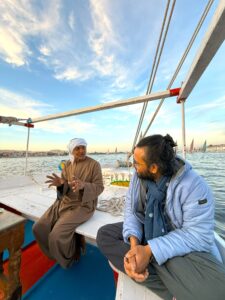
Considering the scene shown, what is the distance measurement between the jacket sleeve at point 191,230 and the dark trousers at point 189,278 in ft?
0.12

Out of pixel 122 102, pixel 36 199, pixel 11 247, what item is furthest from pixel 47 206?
pixel 122 102

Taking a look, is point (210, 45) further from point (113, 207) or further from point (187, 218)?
point (113, 207)

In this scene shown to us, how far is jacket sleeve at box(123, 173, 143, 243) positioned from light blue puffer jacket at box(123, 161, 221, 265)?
0.18m

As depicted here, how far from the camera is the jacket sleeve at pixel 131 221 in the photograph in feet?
3.15

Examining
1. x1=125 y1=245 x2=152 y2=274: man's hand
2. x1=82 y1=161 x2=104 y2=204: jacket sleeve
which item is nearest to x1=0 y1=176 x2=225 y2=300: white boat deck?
x1=125 y1=245 x2=152 y2=274: man's hand

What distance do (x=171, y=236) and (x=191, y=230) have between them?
0.10 metres

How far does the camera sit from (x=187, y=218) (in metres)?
0.81

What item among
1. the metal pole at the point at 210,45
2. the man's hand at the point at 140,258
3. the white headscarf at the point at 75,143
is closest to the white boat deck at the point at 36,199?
the man's hand at the point at 140,258

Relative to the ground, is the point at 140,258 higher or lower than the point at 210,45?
lower

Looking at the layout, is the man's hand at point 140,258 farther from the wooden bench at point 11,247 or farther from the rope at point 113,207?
the rope at point 113,207

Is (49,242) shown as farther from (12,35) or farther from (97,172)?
(12,35)

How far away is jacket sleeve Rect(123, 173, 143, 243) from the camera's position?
96 centimetres

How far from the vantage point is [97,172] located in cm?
165

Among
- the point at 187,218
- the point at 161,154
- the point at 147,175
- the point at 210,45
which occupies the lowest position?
the point at 187,218
